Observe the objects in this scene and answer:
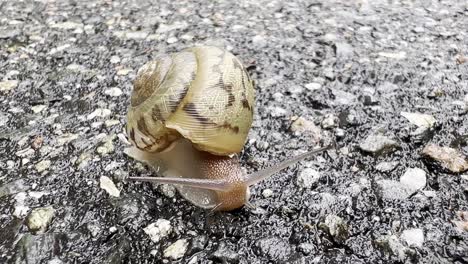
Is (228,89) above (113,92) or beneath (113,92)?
above

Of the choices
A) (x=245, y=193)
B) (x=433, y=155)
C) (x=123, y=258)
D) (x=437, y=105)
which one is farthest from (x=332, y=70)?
(x=123, y=258)

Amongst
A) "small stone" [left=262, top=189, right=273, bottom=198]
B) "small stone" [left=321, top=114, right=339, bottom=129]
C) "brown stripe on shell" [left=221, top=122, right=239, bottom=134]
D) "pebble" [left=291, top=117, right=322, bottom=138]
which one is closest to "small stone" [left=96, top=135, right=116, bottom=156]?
"brown stripe on shell" [left=221, top=122, right=239, bottom=134]

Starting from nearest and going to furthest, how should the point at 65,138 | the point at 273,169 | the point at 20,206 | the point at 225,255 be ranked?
the point at 225,255, the point at 20,206, the point at 273,169, the point at 65,138

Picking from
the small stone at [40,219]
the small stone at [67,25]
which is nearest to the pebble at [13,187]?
the small stone at [40,219]

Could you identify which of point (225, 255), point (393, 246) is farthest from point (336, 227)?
point (225, 255)

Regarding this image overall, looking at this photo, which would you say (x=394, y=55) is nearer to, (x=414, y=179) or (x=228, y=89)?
(x=414, y=179)

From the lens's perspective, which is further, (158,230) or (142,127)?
(142,127)
